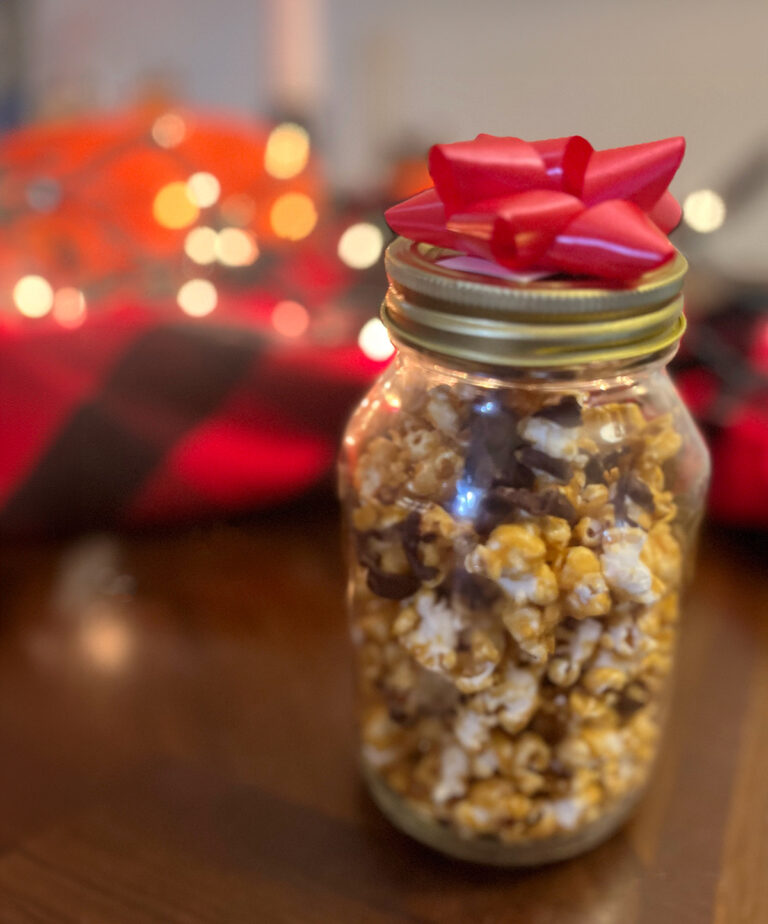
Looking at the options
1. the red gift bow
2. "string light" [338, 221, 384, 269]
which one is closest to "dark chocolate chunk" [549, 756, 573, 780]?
the red gift bow

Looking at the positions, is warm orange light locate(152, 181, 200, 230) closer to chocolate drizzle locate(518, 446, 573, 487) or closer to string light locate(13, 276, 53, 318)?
string light locate(13, 276, 53, 318)

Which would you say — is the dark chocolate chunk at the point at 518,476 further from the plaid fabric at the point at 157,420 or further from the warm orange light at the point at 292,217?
the warm orange light at the point at 292,217

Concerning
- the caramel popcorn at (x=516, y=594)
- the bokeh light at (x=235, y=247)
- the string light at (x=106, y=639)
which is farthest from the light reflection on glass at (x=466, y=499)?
the bokeh light at (x=235, y=247)

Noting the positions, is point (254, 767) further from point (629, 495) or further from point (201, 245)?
point (201, 245)

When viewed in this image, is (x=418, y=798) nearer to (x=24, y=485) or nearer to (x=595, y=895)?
(x=595, y=895)

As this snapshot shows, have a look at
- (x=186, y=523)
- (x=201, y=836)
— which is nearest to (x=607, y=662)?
(x=201, y=836)

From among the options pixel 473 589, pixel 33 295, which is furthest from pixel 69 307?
pixel 473 589
